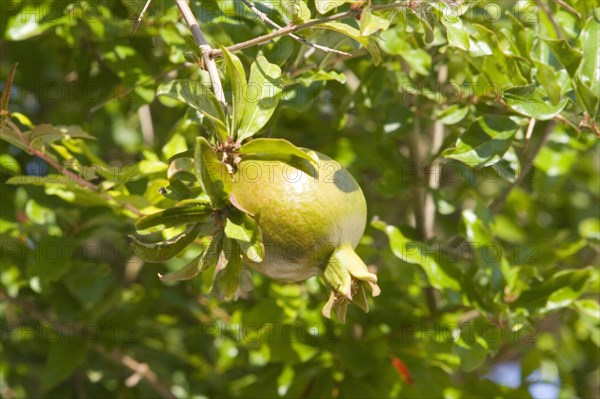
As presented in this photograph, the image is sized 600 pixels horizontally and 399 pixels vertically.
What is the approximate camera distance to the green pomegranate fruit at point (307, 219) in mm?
1051

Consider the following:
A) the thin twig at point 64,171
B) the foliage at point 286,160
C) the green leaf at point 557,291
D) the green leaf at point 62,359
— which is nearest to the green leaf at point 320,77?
the foliage at point 286,160

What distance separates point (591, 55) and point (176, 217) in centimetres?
80

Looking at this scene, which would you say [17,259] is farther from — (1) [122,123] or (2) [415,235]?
(2) [415,235]

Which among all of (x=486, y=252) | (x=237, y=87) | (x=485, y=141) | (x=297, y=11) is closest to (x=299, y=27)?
(x=297, y=11)

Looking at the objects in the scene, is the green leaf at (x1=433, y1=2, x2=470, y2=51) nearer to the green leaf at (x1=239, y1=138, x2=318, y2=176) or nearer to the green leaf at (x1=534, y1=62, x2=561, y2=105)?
the green leaf at (x1=534, y1=62, x2=561, y2=105)

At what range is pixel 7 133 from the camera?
139 cm

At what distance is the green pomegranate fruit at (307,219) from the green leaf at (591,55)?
556 millimetres

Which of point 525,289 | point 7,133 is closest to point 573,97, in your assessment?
point 525,289

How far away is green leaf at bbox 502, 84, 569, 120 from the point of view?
134 cm

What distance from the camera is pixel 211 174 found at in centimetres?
105

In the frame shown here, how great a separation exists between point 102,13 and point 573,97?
97cm

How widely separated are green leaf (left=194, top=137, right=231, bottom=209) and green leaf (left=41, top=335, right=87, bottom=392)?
0.98 meters

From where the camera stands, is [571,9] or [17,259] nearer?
[571,9]

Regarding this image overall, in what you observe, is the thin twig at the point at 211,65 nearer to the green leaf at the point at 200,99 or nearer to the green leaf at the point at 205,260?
the green leaf at the point at 200,99
